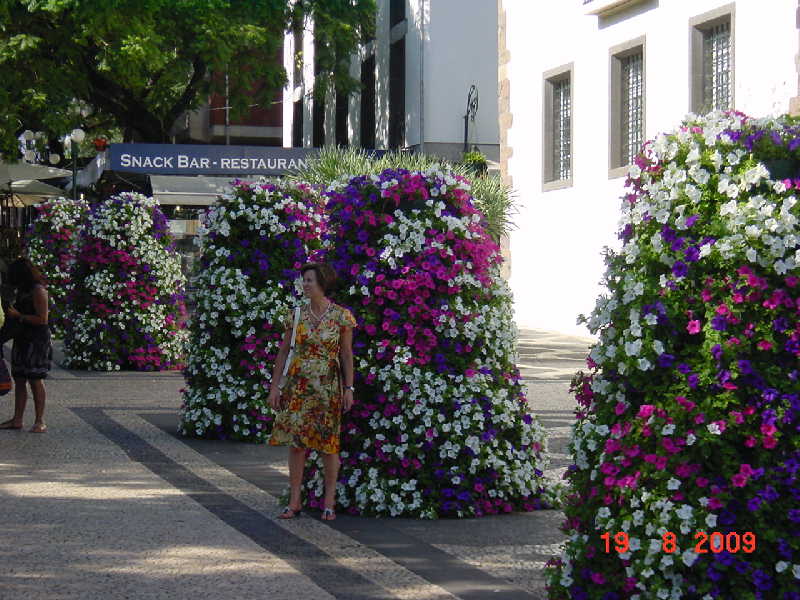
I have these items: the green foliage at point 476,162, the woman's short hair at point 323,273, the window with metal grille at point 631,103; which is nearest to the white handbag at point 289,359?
the woman's short hair at point 323,273

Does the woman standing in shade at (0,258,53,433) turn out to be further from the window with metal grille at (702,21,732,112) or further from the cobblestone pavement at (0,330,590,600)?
the window with metal grille at (702,21,732,112)

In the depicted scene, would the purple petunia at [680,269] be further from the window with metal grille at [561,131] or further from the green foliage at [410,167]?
the window with metal grille at [561,131]

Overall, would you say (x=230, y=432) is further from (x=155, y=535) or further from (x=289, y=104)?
(x=289, y=104)

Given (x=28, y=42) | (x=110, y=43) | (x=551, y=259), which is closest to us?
(x=551, y=259)

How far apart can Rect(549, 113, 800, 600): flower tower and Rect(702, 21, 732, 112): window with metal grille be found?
51.4 feet

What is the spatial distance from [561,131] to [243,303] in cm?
1536

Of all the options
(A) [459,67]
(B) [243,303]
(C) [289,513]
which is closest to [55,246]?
(B) [243,303]

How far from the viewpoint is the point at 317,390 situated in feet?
24.6

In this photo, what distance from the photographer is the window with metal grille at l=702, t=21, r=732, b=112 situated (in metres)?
20.2

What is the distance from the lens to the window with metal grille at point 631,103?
22.7 meters

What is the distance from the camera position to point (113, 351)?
1716cm

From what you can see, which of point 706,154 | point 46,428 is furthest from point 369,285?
point 46,428

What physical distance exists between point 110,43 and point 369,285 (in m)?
22.8
